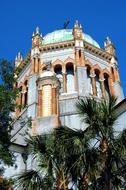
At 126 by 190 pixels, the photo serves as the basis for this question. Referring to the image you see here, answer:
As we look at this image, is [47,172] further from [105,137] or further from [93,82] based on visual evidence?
[93,82]

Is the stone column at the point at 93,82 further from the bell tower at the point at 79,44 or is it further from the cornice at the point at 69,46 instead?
the cornice at the point at 69,46

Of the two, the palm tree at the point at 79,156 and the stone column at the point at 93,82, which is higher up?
the stone column at the point at 93,82

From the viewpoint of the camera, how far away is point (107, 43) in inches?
1485

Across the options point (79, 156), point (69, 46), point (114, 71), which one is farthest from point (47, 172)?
point (114, 71)

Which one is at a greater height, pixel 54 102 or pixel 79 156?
pixel 54 102

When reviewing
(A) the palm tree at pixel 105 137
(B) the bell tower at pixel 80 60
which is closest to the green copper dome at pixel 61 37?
(B) the bell tower at pixel 80 60

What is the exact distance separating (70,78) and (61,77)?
849 millimetres

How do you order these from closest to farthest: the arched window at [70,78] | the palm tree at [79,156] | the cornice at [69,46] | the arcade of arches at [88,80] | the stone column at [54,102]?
the palm tree at [79,156]
the stone column at [54,102]
the arched window at [70,78]
the arcade of arches at [88,80]
the cornice at [69,46]

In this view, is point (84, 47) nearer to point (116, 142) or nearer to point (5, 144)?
point (5, 144)

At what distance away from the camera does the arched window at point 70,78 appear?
1214 inches

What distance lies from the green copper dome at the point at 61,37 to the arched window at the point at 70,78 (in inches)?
133

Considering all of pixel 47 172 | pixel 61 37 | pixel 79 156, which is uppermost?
pixel 61 37

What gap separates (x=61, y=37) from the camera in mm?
35625

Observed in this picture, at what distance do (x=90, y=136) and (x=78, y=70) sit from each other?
61.1 feet
